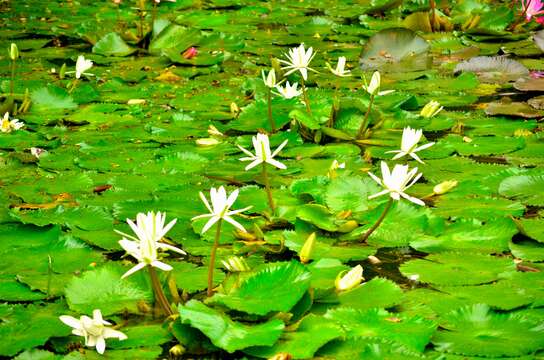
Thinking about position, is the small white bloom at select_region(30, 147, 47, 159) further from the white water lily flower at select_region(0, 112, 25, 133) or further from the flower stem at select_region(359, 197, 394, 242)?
the flower stem at select_region(359, 197, 394, 242)

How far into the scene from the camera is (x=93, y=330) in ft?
4.61

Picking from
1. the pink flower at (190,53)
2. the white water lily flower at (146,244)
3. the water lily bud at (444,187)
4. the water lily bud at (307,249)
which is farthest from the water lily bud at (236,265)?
the pink flower at (190,53)

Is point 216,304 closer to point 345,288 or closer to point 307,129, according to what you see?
point 345,288

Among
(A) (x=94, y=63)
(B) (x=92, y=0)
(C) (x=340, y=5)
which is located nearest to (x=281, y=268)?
(A) (x=94, y=63)

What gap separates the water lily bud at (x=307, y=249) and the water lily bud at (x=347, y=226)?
0.18 meters

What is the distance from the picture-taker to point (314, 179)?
2.20m

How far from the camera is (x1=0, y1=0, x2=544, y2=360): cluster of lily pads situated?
58.1 inches

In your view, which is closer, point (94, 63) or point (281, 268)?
point (281, 268)

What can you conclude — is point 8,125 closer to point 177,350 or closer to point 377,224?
point 377,224

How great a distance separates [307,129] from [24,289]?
1277 mm

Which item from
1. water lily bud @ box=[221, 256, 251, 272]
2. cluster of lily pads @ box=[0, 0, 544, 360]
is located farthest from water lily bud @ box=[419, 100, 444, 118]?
water lily bud @ box=[221, 256, 251, 272]

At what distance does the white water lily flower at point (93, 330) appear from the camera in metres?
1.39

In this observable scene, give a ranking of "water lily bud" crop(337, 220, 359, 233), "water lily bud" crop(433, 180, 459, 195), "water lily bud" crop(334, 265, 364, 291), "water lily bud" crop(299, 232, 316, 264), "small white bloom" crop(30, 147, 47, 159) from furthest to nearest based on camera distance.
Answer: "small white bloom" crop(30, 147, 47, 159) → "water lily bud" crop(433, 180, 459, 195) → "water lily bud" crop(337, 220, 359, 233) → "water lily bud" crop(299, 232, 316, 264) → "water lily bud" crop(334, 265, 364, 291)

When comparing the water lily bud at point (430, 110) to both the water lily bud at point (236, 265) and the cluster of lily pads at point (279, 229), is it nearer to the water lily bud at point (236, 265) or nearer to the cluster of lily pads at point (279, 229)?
the cluster of lily pads at point (279, 229)
